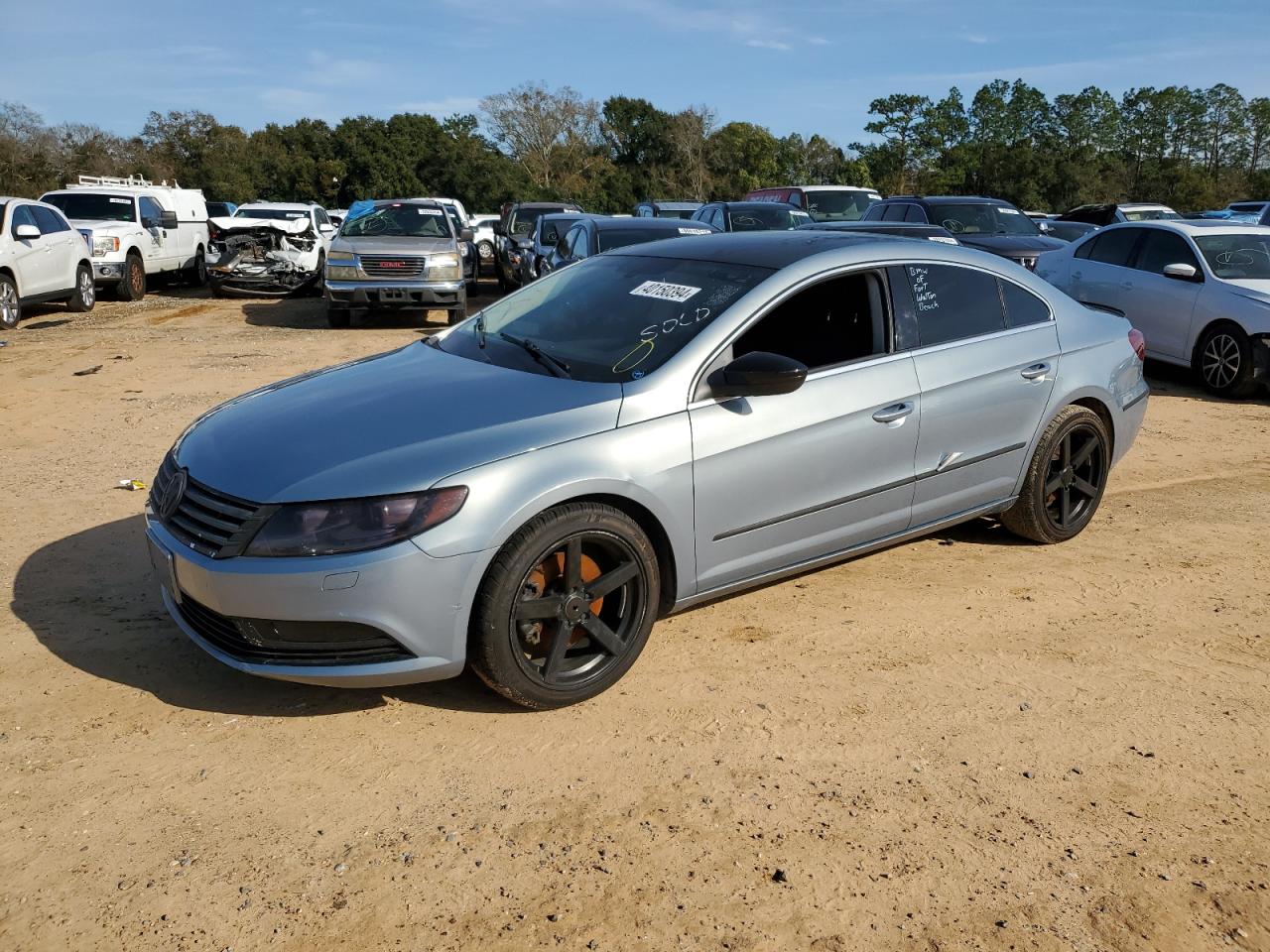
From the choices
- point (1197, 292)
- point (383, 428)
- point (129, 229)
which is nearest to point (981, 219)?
point (1197, 292)

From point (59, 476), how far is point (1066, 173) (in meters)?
49.3

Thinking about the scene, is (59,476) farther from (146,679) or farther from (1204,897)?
(1204,897)

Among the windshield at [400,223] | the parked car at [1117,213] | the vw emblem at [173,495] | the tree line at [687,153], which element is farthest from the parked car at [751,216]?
the tree line at [687,153]

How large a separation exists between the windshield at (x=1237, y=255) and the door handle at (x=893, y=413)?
6.93 metres

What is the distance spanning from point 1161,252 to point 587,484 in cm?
884

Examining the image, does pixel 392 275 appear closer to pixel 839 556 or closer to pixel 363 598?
pixel 839 556

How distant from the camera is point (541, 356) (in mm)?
4273

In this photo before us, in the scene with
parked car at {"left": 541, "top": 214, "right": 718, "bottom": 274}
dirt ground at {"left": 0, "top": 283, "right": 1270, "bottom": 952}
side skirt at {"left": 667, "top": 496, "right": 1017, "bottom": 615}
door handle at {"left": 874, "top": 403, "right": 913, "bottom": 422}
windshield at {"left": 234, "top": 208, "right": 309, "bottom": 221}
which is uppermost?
windshield at {"left": 234, "top": 208, "right": 309, "bottom": 221}

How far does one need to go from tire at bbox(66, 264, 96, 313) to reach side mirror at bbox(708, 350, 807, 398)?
14699 mm

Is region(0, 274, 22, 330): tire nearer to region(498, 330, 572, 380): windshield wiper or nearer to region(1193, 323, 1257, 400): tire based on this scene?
region(498, 330, 572, 380): windshield wiper

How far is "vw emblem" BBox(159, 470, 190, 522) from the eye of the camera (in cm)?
371

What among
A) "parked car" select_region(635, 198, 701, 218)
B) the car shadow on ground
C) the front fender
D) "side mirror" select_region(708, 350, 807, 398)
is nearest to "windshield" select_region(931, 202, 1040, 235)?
"parked car" select_region(635, 198, 701, 218)

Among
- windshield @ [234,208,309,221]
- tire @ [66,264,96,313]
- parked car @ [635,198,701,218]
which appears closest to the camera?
tire @ [66,264,96,313]

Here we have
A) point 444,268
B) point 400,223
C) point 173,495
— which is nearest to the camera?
point 173,495
